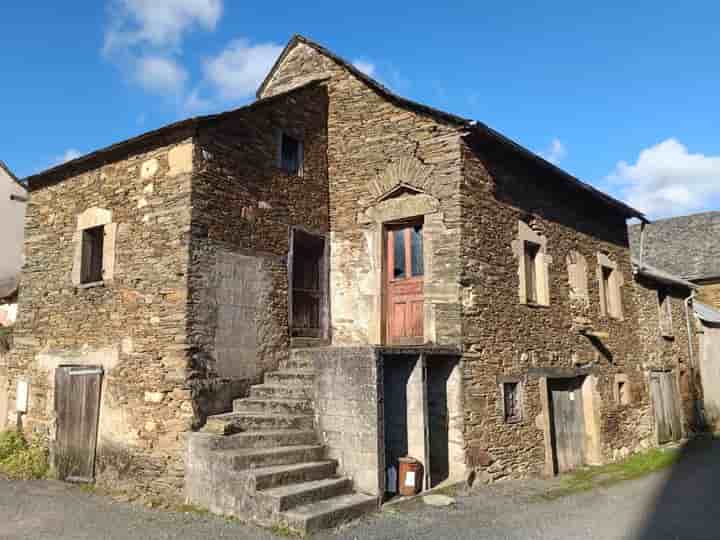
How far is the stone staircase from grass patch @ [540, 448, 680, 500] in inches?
133

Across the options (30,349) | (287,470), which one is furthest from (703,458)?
(30,349)

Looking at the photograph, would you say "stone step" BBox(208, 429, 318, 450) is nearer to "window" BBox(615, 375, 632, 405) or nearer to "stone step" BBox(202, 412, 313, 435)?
"stone step" BBox(202, 412, 313, 435)

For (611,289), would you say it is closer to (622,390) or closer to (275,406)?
(622,390)

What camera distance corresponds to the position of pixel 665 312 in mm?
16219

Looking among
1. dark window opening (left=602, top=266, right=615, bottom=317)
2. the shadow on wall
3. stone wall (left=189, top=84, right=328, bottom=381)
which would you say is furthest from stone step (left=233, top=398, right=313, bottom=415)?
dark window opening (left=602, top=266, right=615, bottom=317)

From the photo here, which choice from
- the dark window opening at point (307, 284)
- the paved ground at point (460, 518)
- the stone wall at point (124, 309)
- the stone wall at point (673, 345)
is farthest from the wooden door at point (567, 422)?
the stone wall at point (124, 309)

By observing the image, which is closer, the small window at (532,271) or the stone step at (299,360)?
the stone step at (299,360)

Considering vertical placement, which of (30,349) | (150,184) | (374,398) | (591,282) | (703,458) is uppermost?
(150,184)

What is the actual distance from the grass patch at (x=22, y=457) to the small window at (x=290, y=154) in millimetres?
6236

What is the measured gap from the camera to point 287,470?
23.8 feet

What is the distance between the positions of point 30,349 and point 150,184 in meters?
4.14

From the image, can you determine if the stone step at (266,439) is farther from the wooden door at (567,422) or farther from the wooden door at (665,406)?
the wooden door at (665,406)

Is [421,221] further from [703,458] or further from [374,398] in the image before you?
[703,458]

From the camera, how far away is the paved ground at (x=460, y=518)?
6523mm
